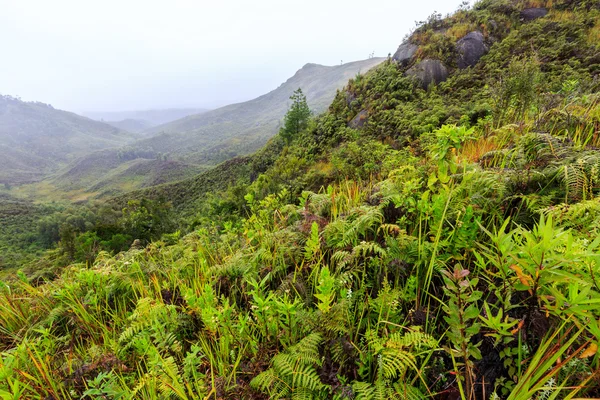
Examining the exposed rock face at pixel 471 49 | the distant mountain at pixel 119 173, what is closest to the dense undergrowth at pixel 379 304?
the exposed rock face at pixel 471 49

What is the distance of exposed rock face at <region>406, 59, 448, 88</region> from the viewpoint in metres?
17.0

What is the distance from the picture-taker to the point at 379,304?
1.55 m

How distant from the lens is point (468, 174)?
6.65 ft

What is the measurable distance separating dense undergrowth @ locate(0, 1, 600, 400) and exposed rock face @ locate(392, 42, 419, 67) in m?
18.7

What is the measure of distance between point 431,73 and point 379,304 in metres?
19.7

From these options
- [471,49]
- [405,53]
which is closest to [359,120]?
[405,53]

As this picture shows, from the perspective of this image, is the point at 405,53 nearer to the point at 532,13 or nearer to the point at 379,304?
the point at 532,13

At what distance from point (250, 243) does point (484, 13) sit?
25.8 meters

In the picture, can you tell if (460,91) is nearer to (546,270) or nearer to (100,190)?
(546,270)

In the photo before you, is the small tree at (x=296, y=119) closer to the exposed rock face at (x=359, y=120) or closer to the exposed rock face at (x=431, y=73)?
the exposed rock face at (x=359, y=120)

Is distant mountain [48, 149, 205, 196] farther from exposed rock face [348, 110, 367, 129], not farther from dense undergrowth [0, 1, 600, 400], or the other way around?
dense undergrowth [0, 1, 600, 400]

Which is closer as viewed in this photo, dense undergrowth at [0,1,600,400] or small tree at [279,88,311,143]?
dense undergrowth at [0,1,600,400]

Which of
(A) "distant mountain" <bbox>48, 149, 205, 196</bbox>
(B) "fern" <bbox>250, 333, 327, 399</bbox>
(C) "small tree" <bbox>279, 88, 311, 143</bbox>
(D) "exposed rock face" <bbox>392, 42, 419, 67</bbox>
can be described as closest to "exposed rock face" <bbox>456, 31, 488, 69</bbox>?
(D) "exposed rock face" <bbox>392, 42, 419, 67</bbox>

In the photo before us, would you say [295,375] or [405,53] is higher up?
[405,53]
